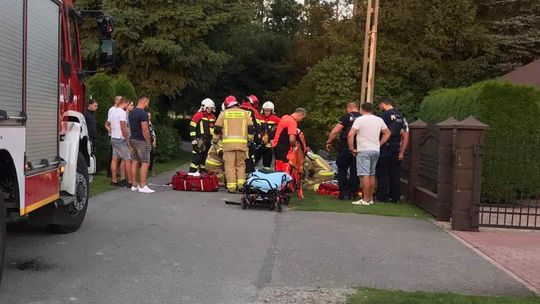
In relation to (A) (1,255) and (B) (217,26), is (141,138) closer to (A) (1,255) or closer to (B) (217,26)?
(A) (1,255)

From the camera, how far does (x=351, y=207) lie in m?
10.8

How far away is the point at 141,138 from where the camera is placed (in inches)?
466

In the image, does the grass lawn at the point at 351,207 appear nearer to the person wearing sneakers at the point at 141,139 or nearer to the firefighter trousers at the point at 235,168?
the firefighter trousers at the point at 235,168

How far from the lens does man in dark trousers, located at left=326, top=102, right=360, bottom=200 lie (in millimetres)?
11836

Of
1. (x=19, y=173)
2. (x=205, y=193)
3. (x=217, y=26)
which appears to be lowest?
(x=205, y=193)

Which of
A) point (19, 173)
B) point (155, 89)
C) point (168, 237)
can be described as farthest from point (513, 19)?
point (19, 173)

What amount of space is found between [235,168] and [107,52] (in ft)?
14.4

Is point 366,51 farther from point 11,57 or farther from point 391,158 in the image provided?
point 11,57

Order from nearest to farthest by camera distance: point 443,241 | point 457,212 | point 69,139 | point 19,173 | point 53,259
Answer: point 19,173, point 53,259, point 69,139, point 443,241, point 457,212

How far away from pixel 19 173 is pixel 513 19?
27066 mm

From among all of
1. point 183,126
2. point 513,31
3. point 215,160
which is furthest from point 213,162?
point 183,126

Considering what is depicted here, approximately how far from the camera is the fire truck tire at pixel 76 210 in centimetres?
755

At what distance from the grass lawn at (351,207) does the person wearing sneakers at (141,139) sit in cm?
302

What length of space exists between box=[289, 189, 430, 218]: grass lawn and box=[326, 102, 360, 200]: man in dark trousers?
341 mm
